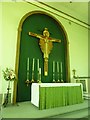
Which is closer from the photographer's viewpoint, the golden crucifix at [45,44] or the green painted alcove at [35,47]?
the green painted alcove at [35,47]

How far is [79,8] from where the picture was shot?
5016 mm

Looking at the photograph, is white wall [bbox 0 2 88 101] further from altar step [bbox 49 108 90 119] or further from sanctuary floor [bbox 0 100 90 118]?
altar step [bbox 49 108 90 119]

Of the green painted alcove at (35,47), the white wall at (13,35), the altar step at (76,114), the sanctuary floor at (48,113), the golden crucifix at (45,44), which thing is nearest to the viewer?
the sanctuary floor at (48,113)

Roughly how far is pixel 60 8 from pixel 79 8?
2.26 ft

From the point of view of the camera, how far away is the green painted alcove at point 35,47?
375cm

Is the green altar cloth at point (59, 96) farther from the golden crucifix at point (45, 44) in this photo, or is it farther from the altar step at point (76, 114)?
the golden crucifix at point (45, 44)

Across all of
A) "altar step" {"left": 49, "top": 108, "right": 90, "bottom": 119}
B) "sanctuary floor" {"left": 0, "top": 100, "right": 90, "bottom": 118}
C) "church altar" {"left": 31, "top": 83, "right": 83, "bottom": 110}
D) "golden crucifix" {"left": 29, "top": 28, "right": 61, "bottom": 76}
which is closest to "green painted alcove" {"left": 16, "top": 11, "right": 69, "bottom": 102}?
"golden crucifix" {"left": 29, "top": 28, "right": 61, "bottom": 76}

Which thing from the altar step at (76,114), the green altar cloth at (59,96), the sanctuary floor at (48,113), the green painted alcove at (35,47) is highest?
the green painted alcove at (35,47)

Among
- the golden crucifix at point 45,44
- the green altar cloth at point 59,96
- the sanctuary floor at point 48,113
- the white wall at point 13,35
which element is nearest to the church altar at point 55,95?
the green altar cloth at point 59,96

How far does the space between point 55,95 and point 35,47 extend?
5.38 feet

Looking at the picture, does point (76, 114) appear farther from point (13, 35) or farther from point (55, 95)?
point (13, 35)

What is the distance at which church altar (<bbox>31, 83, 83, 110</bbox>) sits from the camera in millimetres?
2879

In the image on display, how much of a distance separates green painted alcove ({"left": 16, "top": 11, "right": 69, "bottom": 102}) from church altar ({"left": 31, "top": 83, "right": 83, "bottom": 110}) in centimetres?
67

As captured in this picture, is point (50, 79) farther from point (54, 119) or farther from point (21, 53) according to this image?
point (54, 119)
